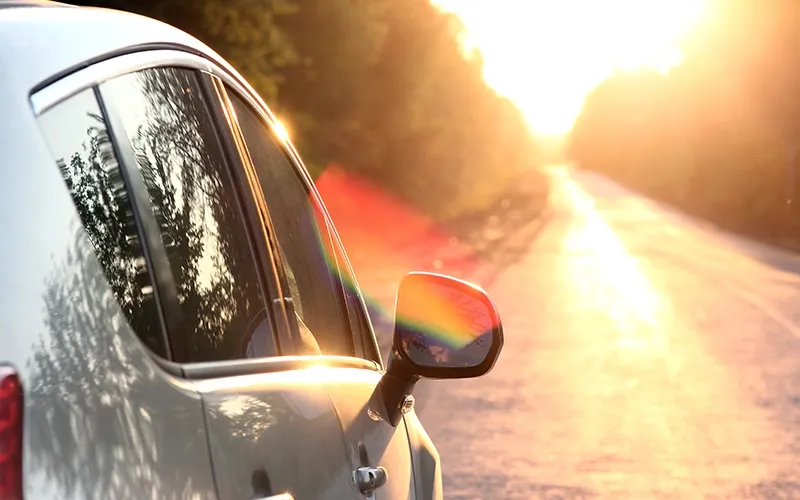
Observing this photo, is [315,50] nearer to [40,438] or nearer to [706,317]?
[706,317]

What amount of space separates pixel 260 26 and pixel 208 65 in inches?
485

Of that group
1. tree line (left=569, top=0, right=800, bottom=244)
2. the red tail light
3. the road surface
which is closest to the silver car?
the red tail light

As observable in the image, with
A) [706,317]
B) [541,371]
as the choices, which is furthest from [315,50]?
[541,371]

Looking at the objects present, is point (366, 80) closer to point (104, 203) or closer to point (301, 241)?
point (301, 241)

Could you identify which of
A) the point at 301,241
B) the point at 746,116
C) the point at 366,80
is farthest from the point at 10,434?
the point at 746,116

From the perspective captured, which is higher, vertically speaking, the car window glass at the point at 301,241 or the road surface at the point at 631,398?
the car window glass at the point at 301,241

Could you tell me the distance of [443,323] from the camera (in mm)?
2754

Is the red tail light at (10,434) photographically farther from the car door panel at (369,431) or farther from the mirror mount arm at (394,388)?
the mirror mount arm at (394,388)

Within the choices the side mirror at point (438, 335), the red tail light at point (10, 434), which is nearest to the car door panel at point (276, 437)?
the side mirror at point (438, 335)

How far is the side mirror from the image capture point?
263 centimetres

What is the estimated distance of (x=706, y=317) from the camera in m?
15.4

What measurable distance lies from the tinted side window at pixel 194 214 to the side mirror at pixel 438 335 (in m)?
0.48

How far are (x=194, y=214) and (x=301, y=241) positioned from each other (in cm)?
94

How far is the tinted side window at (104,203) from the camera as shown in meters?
1.55
